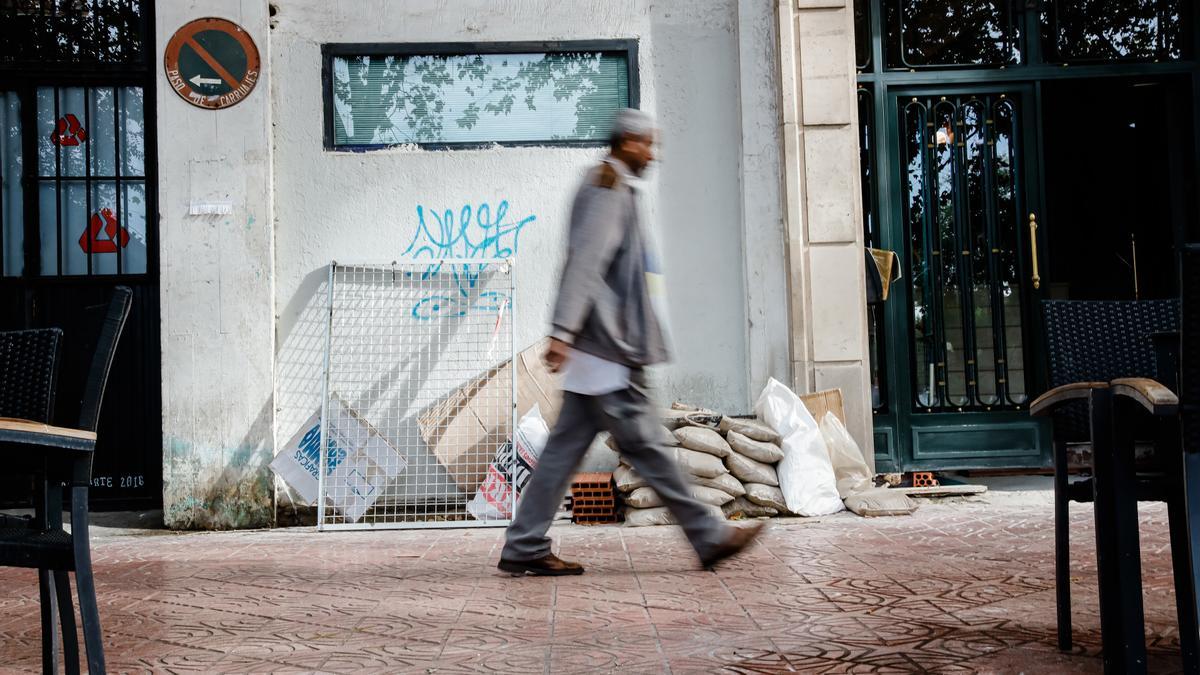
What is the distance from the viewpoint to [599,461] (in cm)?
750

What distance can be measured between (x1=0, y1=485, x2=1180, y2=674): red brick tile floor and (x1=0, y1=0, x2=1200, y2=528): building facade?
156cm

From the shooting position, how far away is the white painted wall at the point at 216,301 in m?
7.25

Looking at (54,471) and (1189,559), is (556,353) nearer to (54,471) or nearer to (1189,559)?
(54,471)

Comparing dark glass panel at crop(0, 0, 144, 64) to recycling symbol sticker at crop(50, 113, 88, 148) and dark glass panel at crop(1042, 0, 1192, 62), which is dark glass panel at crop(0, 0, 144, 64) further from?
dark glass panel at crop(1042, 0, 1192, 62)

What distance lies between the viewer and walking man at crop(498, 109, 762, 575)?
169 inches

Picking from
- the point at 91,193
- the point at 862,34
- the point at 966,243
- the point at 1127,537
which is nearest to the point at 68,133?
the point at 91,193

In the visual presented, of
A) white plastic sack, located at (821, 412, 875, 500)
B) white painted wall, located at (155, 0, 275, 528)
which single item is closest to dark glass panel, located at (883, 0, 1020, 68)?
white plastic sack, located at (821, 412, 875, 500)

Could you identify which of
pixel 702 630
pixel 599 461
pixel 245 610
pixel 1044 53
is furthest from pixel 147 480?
pixel 1044 53

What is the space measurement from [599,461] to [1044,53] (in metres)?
4.86

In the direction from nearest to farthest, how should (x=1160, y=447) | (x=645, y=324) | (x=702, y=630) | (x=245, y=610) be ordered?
(x=1160, y=447) < (x=702, y=630) < (x=245, y=610) < (x=645, y=324)

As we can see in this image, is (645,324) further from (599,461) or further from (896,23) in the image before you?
(896,23)

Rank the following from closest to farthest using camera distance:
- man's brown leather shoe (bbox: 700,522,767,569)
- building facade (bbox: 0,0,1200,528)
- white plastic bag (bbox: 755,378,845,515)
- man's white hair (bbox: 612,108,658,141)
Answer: man's brown leather shoe (bbox: 700,522,767,569) → man's white hair (bbox: 612,108,658,141) → white plastic bag (bbox: 755,378,845,515) → building facade (bbox: 0,0,1200,528)

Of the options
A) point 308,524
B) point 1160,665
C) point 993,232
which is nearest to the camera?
point 1160,665

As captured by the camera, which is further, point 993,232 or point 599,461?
point 993,232
